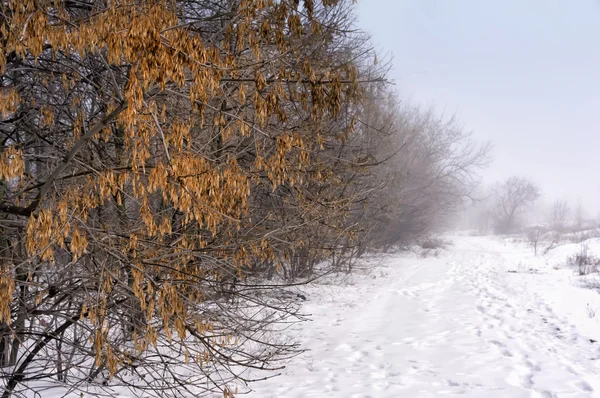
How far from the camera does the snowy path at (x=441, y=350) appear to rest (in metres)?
4.79

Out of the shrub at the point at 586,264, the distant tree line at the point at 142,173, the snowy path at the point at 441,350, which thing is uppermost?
the distant tree line at the point at 142,173

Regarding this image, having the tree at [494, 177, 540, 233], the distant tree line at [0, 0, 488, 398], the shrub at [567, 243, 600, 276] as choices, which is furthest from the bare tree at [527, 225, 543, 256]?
the distant tree line at [0, 0, 488, 398]

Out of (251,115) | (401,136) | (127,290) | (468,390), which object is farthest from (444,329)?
(401,136)

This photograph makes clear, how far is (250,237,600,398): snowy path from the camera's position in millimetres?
4789

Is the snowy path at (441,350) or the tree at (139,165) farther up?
the tree at (139,165)

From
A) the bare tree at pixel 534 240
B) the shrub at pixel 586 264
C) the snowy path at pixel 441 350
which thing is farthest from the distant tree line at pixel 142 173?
the bare tree at pixel 534 240

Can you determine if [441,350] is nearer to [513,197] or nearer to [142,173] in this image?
Answer: [142,173]

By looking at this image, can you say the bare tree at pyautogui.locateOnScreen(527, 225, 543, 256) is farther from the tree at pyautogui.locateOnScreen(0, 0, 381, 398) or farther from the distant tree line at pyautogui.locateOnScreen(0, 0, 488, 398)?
the tree at pyautogui.locateOnScreen(0, 0, 381, 398)

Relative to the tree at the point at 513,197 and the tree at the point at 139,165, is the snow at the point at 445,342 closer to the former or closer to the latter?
the tree at the point at 139,165

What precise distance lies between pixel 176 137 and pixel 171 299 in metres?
1.07

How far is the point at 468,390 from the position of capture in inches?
183

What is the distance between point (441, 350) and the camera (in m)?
6.22

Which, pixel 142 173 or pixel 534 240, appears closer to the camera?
pixel 142 173

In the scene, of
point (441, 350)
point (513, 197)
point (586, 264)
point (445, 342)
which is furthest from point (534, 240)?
point (513, 197)
